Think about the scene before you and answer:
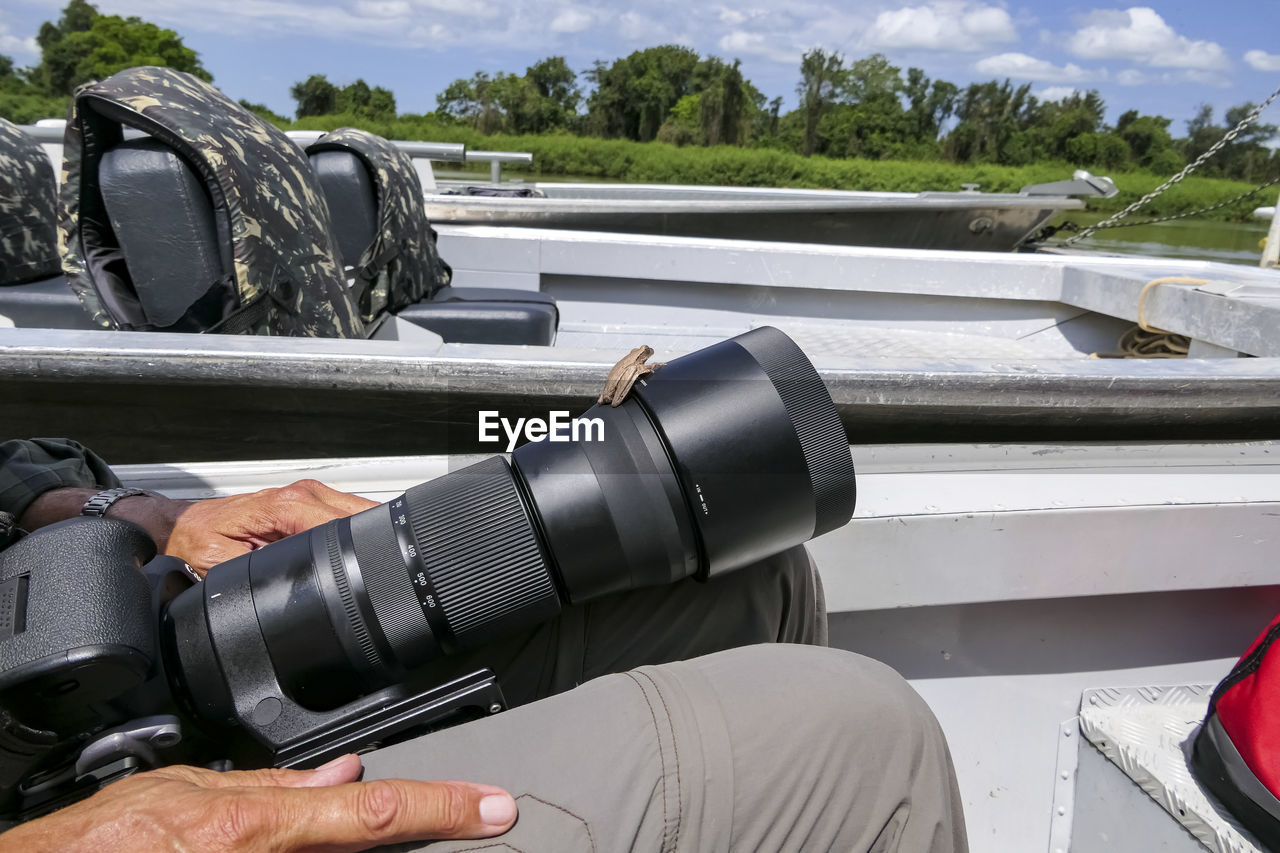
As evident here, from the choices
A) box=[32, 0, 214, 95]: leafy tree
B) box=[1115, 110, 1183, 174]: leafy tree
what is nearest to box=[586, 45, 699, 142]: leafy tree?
box=[32, 0, 214, 95]: leafy tree

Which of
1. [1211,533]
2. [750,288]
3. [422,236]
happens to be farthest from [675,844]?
[750,288]

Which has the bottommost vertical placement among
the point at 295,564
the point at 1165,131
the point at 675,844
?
the point at 675,844

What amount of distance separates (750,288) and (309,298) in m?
1.84

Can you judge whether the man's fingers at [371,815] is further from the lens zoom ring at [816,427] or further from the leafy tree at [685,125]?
the leafy tree at [685,125]

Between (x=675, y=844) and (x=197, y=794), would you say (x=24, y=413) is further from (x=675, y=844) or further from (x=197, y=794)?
(x=675, y=844)

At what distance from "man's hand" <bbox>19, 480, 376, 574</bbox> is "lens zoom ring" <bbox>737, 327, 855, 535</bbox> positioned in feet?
1.65

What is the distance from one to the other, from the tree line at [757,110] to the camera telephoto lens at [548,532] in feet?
150

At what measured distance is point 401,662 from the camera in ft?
2.35

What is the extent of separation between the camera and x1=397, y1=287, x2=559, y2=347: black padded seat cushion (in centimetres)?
240

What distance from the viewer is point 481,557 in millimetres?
723

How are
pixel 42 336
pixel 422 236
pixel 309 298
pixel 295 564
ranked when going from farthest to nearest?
pixel 422 236
pixel 309 298
pixel 42 336
pixel 295 564

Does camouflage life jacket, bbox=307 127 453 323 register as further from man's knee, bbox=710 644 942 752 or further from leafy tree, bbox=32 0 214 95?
leafy tree, bbox=32 0 214 95

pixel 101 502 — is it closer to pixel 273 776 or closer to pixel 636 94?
pixel 273 776
